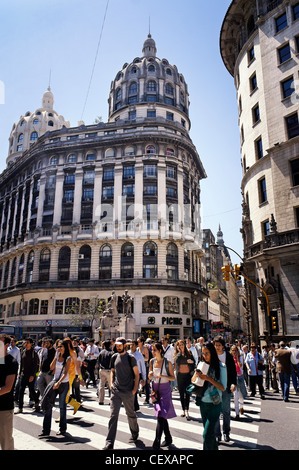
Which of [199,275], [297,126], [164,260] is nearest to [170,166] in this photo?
[164,260]

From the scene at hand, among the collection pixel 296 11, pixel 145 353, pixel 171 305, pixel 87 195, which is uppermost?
pixel 296 11

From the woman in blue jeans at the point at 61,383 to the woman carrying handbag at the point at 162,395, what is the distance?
205 centimetres

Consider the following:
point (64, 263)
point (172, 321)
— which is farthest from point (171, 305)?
point (64, 263)

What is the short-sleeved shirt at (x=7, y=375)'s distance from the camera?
16.0ft

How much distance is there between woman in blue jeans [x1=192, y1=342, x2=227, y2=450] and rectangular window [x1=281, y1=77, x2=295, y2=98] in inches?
973

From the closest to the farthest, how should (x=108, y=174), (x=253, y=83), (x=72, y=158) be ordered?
(x=253, y=83), (x=108, y=174), (x=72, y=158)

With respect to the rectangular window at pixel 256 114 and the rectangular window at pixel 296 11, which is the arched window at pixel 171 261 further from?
the rectangular window at pixel 296 11

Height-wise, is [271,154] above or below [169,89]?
below

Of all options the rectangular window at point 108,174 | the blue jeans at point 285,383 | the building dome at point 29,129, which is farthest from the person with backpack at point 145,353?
the building dome at point 29,129

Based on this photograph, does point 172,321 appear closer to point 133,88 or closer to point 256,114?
point 256,114

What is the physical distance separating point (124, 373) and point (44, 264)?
48329mm

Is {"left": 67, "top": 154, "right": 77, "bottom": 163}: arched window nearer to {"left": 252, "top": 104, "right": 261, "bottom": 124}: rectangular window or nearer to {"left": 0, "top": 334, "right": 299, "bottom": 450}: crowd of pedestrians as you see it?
{"left": 252, "top": 104, "right": 261, "bottom": 124}: rectangular window

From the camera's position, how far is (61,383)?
7.52m

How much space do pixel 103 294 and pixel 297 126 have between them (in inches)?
1324
